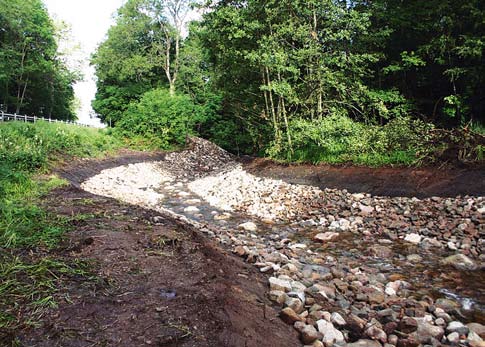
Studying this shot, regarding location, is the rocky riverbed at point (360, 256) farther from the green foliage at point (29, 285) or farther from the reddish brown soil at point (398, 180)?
the green foliage at point (29, 285)

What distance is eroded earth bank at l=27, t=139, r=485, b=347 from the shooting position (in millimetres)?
2510

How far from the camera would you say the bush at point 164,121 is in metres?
21.0

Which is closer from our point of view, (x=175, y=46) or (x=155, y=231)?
(x=155, y=231)

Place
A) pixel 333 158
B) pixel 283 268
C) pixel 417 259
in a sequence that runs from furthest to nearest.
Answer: pixel 333 158 → pixel 417 259 → pixel 283 268

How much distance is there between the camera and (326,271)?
4086mm

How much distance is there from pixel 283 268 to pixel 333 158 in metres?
5.98

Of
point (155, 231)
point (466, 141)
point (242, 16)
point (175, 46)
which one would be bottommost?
point (155, 231)

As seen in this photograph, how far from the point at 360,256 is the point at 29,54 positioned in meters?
30.3

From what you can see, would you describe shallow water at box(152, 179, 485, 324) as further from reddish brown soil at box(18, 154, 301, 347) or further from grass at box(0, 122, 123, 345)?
grass at box(0, 122, 123, 345)

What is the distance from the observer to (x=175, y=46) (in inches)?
1053

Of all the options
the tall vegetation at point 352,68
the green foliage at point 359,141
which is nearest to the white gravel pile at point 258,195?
the green foliage at point 359,141

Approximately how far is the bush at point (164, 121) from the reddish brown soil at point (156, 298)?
17375 mm

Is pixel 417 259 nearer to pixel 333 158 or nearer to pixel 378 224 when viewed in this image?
pixel 378 224

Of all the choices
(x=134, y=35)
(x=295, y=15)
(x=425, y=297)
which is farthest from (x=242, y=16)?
(x=134, y=35)
